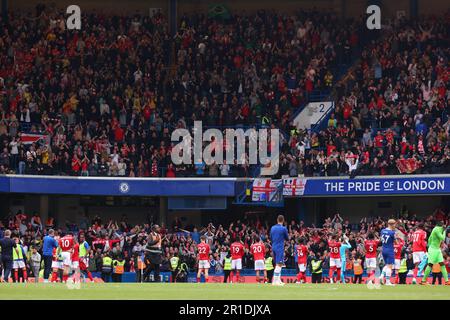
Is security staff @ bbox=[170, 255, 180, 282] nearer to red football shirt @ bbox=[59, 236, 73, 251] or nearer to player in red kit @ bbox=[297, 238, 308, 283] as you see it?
player in red kit @ bbox=[297, 238, 308, 283]

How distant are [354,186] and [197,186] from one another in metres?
6.63

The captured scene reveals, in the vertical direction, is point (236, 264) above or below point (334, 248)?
below

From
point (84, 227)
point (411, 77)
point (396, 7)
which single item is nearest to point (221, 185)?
point (84, 227)

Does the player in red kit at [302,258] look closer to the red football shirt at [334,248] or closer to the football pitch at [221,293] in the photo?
the red football shirt at [334,248]

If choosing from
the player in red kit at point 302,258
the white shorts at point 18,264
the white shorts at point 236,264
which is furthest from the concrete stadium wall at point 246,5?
the white shorts at point 18,264

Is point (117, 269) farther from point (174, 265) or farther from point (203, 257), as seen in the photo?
point (203, 257)

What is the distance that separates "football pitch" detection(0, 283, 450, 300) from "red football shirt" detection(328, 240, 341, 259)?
9995mm

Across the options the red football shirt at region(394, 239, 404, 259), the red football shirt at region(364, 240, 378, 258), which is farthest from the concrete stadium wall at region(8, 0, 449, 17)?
the red football shirt at region(364, 240, 378, 258)

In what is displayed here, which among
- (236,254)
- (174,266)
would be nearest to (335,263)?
(236,254)

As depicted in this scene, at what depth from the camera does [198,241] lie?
48.1 metres

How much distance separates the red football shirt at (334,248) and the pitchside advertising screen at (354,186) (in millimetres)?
6346

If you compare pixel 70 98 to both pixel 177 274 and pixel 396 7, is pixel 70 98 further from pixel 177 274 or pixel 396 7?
pixel 396 7

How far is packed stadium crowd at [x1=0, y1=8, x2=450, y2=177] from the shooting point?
48812 mm

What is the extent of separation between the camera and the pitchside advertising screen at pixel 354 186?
152ft
